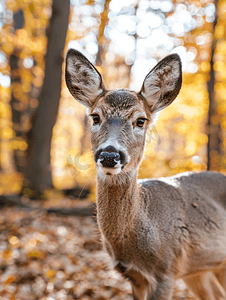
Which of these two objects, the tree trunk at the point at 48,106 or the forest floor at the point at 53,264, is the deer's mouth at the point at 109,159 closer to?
the forest floor at the point at 53,264

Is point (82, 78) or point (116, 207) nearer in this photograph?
point (116, 207)

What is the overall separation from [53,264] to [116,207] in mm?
2841

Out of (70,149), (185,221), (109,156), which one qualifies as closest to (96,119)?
(109,156)

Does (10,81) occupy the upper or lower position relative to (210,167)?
upper

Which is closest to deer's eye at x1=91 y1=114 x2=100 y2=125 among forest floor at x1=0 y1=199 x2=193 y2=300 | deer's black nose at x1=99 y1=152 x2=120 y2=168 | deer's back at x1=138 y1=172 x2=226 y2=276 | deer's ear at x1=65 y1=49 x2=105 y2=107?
deer's ear at x1=65 y1=49 x2=105 y2=107

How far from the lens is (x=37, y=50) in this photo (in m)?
8.20

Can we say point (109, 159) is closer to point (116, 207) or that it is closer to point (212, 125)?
point (116, 207)

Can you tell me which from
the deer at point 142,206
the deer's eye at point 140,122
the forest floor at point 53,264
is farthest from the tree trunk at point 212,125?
the deer's eye at point 140,122

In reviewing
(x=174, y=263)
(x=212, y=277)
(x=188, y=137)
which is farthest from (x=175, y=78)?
(x=188, y=137)

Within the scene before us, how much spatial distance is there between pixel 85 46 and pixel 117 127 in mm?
8868

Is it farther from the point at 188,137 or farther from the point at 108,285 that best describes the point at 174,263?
the point at 188,137

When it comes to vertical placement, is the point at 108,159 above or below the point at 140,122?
below

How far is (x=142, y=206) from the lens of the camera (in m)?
2.79

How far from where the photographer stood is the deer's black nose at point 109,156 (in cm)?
197
